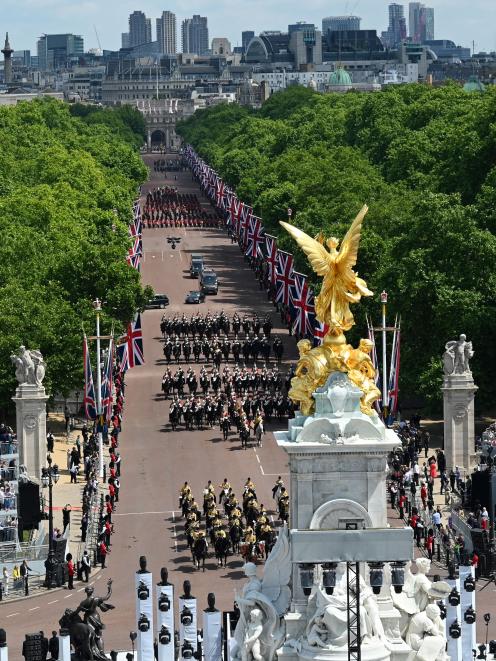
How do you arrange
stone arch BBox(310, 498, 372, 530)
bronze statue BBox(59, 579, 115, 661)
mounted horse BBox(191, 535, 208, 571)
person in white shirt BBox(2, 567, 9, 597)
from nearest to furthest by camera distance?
stone arch BBox(310, 498, 372, 530), bronze statue BBox(59, 579, 115, 661), person in white shirt BBox(2, 567, 9, 597), mounted horse BBox(191, 535, 208, 571)

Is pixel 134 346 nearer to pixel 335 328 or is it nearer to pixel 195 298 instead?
pixel 195 298

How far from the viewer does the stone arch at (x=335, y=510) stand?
141 feet

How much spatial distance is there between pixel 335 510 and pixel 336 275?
4.60 metres

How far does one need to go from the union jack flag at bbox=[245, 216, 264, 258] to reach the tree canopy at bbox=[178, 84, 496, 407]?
4.12ft

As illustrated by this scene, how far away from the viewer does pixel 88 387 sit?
76.9 meters

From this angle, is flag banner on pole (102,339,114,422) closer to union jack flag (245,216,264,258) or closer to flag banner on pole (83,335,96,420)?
flag banner on pole (83,335,96,420)

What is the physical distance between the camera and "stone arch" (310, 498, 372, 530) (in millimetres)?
43094

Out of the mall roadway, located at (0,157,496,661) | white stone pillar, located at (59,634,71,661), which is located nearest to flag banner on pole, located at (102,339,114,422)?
the mall roadway, located at (0,157,496,661)

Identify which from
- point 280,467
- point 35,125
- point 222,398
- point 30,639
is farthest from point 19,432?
point 35,125

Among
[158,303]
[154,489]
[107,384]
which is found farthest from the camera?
[158,303]

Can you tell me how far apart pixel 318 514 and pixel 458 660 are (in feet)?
16.5

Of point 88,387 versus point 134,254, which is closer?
point 88,387

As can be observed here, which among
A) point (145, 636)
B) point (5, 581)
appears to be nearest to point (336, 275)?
point (145, 636)

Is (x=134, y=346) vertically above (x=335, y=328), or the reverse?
(x=335, y=328)
